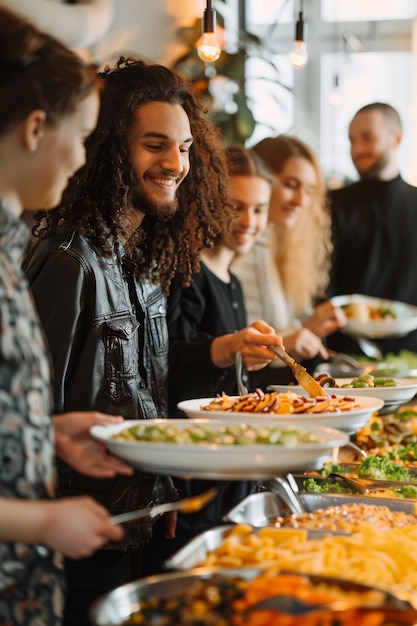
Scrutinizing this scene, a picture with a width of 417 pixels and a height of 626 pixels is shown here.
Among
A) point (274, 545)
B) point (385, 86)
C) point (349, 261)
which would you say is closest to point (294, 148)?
point (349, 261)

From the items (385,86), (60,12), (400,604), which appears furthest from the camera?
(385,86)

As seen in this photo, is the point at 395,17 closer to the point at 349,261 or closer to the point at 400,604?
the point at 349,261

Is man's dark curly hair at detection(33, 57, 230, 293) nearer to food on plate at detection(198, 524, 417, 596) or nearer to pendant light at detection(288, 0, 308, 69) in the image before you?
food on plate at detection(198, 524, 417, 596)

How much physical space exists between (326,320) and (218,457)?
2.12m

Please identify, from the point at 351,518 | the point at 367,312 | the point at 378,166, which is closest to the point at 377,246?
the point at 378,166

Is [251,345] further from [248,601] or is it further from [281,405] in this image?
[248,601]

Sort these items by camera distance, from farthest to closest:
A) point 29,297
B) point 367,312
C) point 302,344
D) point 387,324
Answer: point 367,312
point 387,324
point 302,344
point 29,297

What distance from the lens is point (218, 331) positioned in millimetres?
3299

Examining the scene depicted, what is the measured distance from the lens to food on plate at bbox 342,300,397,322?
4301 millimetres

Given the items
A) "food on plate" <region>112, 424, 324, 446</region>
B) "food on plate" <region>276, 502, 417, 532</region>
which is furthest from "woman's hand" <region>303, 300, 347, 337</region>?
"food on plate" <region>112, 424, 324, 446</region>

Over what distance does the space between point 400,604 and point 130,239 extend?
143 cm

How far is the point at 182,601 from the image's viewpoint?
1.27 metres

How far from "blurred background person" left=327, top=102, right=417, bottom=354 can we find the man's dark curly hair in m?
2.29

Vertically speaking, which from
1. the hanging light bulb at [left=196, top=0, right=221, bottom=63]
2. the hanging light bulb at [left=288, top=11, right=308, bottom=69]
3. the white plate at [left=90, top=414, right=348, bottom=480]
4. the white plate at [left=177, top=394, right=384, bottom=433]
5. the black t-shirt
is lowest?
the white plate at [left=177, top=394, right=384, bottom=433]
